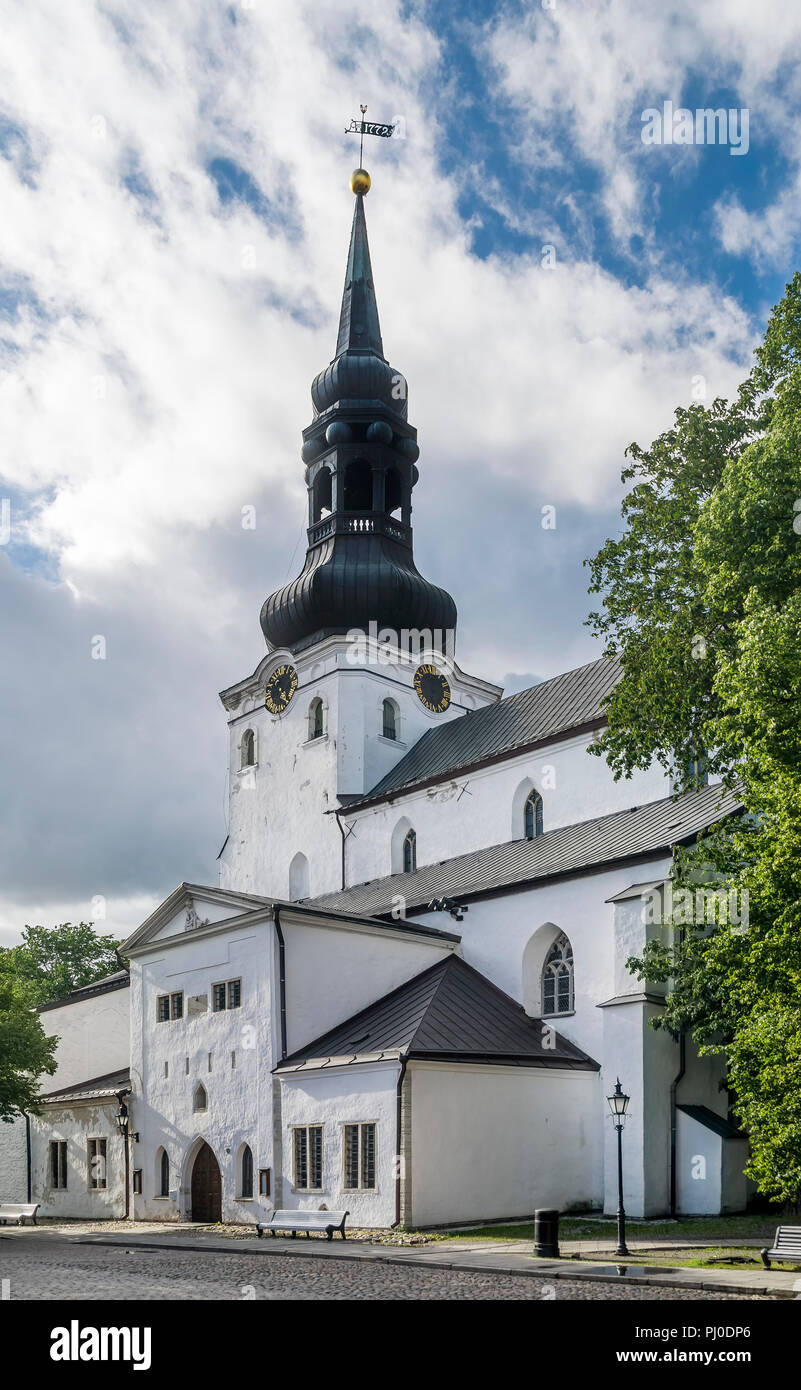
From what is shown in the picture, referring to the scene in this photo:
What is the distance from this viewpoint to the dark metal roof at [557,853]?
2816 centimetres

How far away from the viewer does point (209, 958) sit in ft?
102

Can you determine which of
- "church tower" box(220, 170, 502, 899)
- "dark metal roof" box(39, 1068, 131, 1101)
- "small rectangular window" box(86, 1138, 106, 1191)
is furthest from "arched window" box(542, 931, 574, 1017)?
"small rectangular window" box(86, 1138, 106, 1191)

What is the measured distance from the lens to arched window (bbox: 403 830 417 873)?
127ft

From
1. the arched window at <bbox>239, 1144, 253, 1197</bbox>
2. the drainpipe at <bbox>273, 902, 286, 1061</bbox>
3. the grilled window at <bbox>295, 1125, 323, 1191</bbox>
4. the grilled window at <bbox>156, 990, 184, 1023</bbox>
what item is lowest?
the arched window at <bbox>239, 1144, 253, 1197</bbox>

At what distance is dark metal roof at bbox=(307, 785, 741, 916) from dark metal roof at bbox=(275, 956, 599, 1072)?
2.85 meters

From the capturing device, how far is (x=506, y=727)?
3794 centimetres

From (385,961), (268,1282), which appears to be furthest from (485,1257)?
(385,961)

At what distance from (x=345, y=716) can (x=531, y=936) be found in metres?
13.7

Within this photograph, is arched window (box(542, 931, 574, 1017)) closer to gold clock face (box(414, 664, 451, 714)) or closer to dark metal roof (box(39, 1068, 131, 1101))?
dark metal roof (box(39, 1068, 131, 1101))

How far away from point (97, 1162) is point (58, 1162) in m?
2.79

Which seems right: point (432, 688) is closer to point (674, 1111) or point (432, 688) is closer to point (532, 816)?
point (532, 816)
